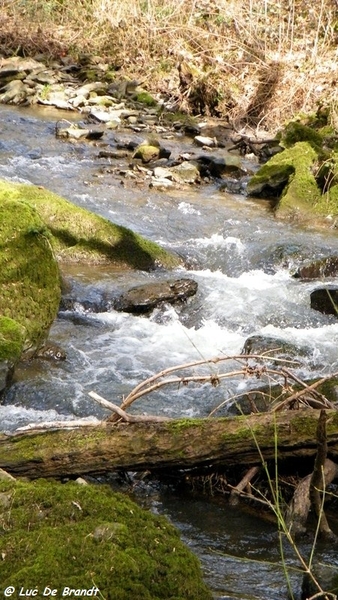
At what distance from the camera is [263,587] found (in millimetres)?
3689

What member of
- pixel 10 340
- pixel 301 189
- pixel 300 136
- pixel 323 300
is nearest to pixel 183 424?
pixel 10 340

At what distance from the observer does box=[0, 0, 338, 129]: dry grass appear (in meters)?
15.8

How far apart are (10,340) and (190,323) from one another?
258 cm

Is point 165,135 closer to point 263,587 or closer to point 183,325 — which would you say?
point 183,325

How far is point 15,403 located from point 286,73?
454 inches

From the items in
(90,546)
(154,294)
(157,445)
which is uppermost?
(90,546)

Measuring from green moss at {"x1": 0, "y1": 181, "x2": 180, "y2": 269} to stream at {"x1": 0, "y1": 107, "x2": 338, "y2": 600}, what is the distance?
231mm

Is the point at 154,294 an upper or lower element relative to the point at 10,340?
lower

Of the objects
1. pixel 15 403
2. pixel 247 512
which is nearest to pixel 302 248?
pixel 15 403

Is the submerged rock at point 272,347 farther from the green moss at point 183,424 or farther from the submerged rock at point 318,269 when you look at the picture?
the green moss at point 183,424

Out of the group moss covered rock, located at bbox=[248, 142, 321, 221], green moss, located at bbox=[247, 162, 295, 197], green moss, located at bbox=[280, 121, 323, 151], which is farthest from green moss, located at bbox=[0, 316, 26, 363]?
green moss, located at bbox=[280, 121, 323, 151]

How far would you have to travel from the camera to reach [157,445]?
4137 mm

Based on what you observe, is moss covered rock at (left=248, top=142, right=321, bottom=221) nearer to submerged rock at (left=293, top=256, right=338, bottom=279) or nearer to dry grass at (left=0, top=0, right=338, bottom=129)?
submerged rock at (left=293, top=256, right=338, bottom=279)

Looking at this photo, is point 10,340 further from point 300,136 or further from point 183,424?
point 300,136
